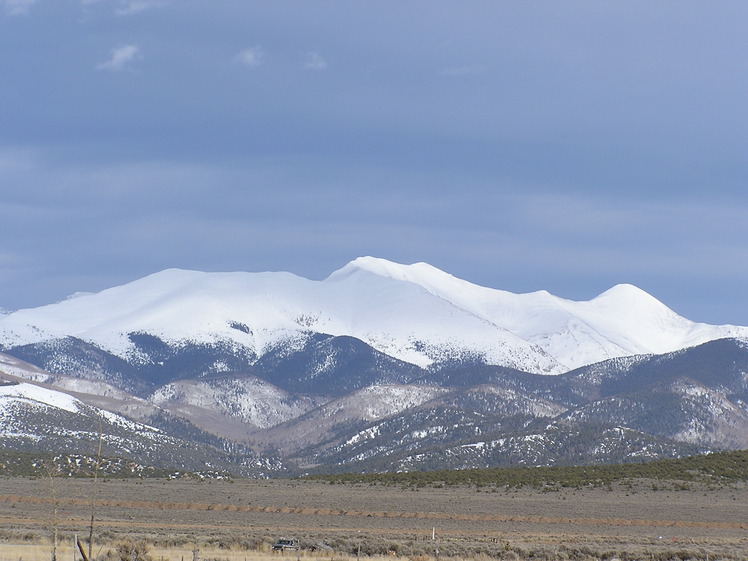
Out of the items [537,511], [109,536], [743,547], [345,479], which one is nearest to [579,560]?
[743,547]

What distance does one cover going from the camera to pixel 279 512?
Answer: 7906 centimetres

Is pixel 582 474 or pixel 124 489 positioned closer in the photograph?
pixel 124 489

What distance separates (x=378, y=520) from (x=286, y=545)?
26088mm

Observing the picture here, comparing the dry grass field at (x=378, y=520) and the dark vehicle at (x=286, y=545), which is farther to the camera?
the dry grass field at (x=378, y=520)

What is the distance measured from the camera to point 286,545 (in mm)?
47312

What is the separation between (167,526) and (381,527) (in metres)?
13.5

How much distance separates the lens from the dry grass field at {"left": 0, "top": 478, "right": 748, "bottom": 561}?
156 feet

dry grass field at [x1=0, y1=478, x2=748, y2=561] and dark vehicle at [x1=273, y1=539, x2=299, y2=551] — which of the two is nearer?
dark vehicle at [x1=273, y1=539, x2=299, y2=551]

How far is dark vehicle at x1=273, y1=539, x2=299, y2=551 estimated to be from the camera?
46406 millimetres

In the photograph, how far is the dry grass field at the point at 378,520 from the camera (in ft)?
156

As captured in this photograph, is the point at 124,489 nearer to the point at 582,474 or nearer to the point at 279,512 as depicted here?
the point at 279,512

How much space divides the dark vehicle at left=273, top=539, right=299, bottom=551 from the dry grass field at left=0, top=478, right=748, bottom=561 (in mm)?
654

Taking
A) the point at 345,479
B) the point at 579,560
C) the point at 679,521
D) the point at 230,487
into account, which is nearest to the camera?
the point at 579,560

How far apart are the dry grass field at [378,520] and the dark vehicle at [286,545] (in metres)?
0.65
